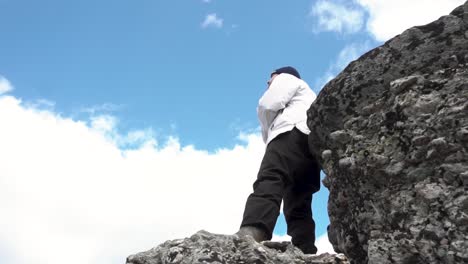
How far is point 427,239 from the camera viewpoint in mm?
3014

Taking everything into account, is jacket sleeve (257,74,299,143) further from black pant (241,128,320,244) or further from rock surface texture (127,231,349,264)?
rock surface texture (127,231,349,264)

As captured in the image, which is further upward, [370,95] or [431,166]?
[370,95]

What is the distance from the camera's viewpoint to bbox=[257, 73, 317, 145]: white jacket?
624 cm

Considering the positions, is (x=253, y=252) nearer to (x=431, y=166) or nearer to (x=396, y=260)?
(x=396, y=260)

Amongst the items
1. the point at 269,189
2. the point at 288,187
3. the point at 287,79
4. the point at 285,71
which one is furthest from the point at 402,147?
the point at 285,71

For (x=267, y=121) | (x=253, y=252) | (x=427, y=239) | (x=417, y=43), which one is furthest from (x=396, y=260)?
(x=267, y=121)

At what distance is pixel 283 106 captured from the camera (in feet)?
21.2

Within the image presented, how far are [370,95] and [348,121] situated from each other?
10.3 inches

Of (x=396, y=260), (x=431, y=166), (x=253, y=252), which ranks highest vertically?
(x=431, y=166)

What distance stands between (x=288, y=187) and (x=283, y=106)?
1.10m

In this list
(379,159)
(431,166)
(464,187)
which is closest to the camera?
(464,187)

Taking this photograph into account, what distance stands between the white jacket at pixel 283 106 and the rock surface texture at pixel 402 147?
2.11 metres

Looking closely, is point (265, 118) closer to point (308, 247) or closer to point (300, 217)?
point (300, 217)

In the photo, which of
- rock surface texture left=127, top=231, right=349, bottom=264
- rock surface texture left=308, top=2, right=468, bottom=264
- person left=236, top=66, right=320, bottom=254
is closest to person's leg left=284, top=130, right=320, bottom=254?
person left=236, top=66, right=320, bottom=254
